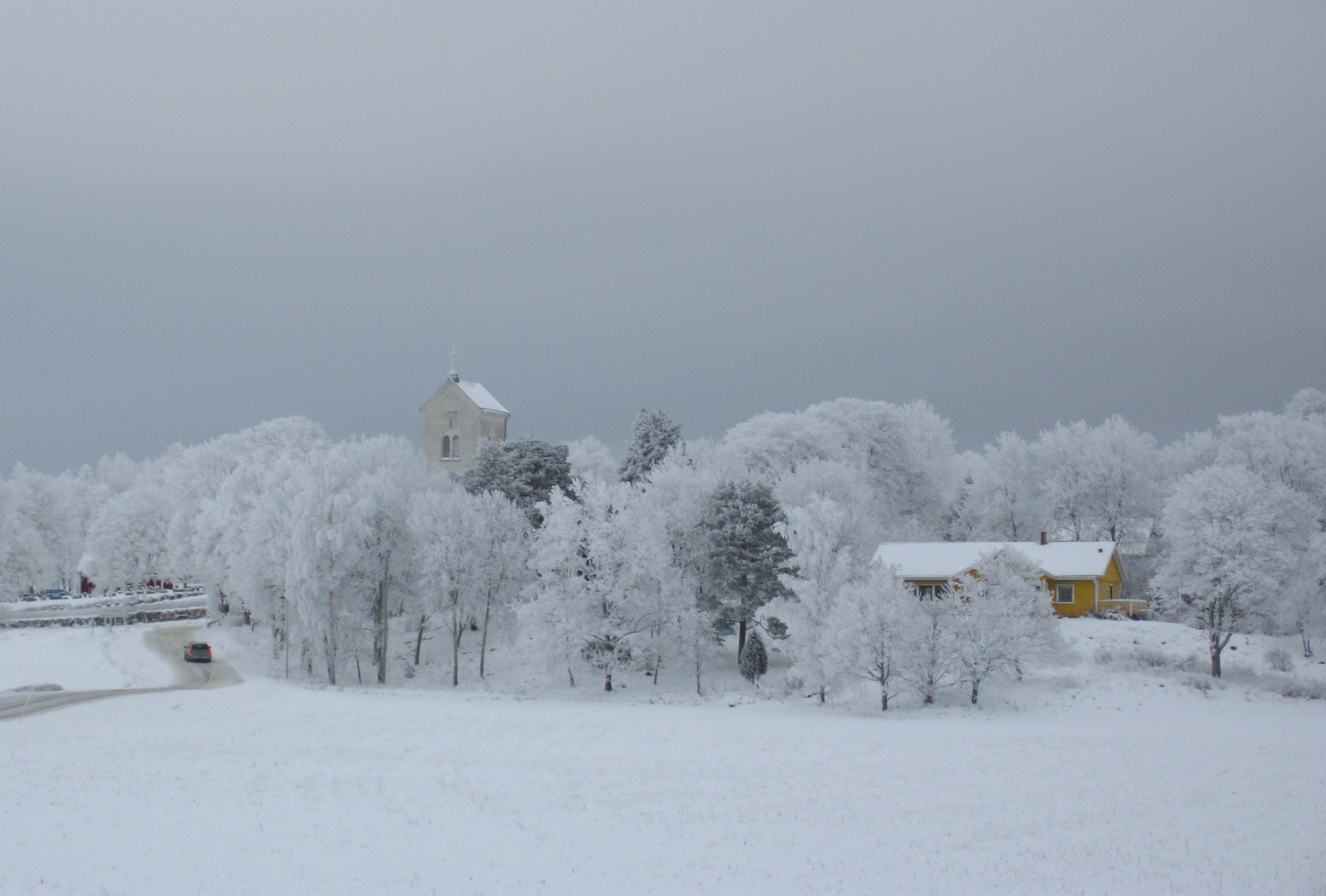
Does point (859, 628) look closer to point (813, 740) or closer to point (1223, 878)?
point (813, 740)

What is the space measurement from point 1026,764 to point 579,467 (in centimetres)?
5485

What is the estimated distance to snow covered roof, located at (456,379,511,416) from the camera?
253ft

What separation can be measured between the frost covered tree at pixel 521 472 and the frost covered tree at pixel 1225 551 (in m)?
31.3

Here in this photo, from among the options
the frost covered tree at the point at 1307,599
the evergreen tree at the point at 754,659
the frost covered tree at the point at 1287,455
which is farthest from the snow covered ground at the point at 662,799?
the frost covered tree at the point at 1287,455

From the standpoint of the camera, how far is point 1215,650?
4225 cm

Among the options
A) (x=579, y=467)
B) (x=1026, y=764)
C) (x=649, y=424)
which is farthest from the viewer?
(x=579, y=467)

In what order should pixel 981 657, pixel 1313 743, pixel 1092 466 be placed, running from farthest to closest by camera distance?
pixel 1092 466 < pixel 981 657 < pixel 1313 743

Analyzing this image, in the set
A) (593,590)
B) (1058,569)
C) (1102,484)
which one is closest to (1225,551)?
(1058,569)

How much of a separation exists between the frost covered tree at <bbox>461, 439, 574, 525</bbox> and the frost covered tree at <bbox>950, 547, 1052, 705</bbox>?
2466 centimetres

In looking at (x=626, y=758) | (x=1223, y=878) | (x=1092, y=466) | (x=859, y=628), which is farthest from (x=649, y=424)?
(x=1223, y=878)

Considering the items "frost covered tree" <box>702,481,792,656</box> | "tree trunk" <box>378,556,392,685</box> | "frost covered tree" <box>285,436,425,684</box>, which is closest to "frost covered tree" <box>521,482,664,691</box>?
"frost covered tree" <box>702,481,792,656</box>

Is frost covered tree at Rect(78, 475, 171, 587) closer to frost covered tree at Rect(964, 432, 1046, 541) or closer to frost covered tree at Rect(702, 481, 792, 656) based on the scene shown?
frost covered tree at Rect(702, 481, 792, 656)

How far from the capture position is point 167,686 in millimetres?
42500

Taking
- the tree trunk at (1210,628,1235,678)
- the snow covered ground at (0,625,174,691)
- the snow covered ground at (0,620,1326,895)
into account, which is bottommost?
the snow covered ground at (0,625,174,691)
